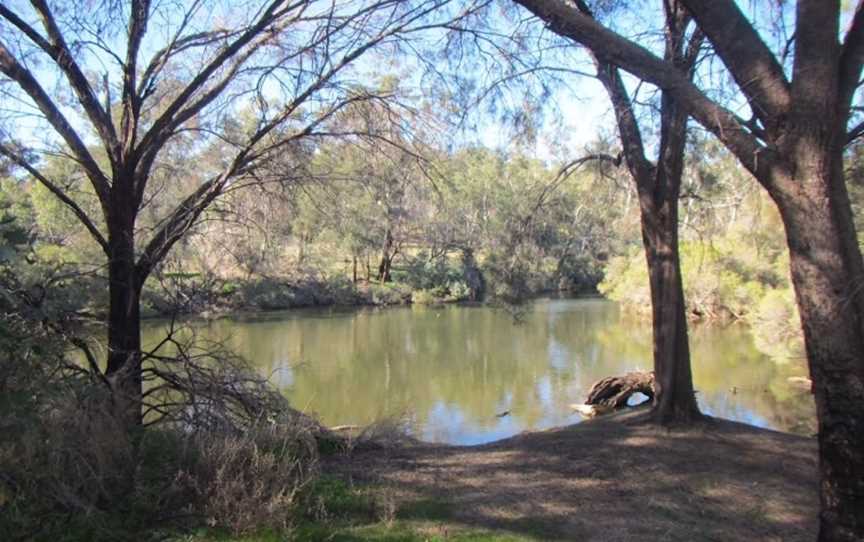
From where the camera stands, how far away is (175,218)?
5754mm

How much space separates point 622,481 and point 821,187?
2562 mm

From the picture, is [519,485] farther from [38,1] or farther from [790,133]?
[38,1]

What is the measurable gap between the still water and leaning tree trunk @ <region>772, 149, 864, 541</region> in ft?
14.1

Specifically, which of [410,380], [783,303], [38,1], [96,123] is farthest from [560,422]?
[38,1]

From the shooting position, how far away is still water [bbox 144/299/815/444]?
11.8 metres

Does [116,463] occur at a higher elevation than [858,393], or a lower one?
lower

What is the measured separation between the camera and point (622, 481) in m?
4.80

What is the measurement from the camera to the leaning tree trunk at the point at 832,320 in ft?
9.79

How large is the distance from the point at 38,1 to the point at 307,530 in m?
4.46

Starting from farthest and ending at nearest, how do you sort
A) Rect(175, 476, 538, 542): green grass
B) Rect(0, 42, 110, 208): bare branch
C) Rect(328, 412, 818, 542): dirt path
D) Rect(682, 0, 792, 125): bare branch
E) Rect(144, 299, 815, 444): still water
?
1. Rect(144, 299, 815, 444): still water
2. Rect(0, 42, 110, 208): bare branch
3. Rect(328, 412, 818, 542): dirt path
4. Rect(175, 476, 538, 542): green grass
5. Rect(682, 0, 792, 125): bare branch

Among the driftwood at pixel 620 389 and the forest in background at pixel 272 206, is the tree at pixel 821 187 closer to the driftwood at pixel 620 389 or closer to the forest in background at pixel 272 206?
the forest in background at pixel 272 206

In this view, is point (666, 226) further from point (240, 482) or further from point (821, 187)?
point (240, 482)

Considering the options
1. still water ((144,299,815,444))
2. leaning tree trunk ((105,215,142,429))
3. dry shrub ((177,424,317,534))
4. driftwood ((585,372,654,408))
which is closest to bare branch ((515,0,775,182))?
dry shrub ((177,424,317,534))

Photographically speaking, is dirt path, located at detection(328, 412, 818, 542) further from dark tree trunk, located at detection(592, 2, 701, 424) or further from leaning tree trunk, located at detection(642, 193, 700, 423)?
dark tree trunk, located at detection(592, 2, 701, 424)
